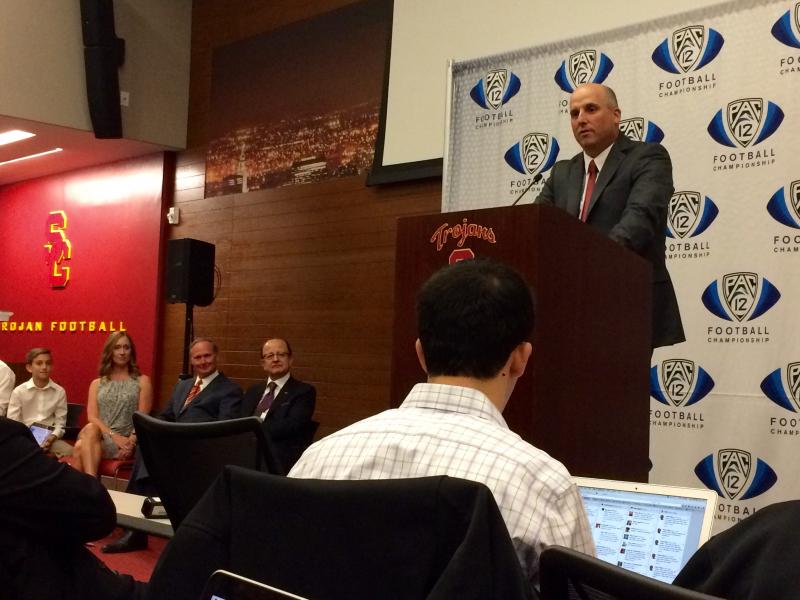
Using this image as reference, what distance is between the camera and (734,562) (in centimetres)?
70

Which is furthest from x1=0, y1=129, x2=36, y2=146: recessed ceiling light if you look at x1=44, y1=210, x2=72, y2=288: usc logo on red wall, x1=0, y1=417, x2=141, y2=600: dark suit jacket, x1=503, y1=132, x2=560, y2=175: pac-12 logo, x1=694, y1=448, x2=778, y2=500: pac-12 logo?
x1=0, y1=417, x2=141, y2=600: dark suit jacket

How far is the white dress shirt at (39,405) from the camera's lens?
25.3 feet

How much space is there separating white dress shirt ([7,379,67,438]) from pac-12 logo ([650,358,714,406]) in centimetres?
514

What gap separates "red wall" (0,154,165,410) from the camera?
891 cm

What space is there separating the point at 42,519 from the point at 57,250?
8694mm

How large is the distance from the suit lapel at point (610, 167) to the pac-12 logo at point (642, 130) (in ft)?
4.79

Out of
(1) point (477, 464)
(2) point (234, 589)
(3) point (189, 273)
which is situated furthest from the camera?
(3) point (189, 273)

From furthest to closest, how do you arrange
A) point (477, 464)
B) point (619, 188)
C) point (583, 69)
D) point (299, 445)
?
1. point (299, 445)
2. point (583, 69)
3. point (619, 188)
4. point (477, 464)

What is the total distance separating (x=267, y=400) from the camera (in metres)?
6.33

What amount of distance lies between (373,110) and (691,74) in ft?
9.85

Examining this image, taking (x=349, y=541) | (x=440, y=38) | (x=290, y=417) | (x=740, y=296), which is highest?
(x=440, y=38)

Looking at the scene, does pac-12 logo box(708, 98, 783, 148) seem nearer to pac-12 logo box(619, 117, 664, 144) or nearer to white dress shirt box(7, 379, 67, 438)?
pac-12 logo box(619, 117, 664, 144)

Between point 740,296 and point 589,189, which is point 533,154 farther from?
point 589,189

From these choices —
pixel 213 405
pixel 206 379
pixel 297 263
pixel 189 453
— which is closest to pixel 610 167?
pixel 189 453
